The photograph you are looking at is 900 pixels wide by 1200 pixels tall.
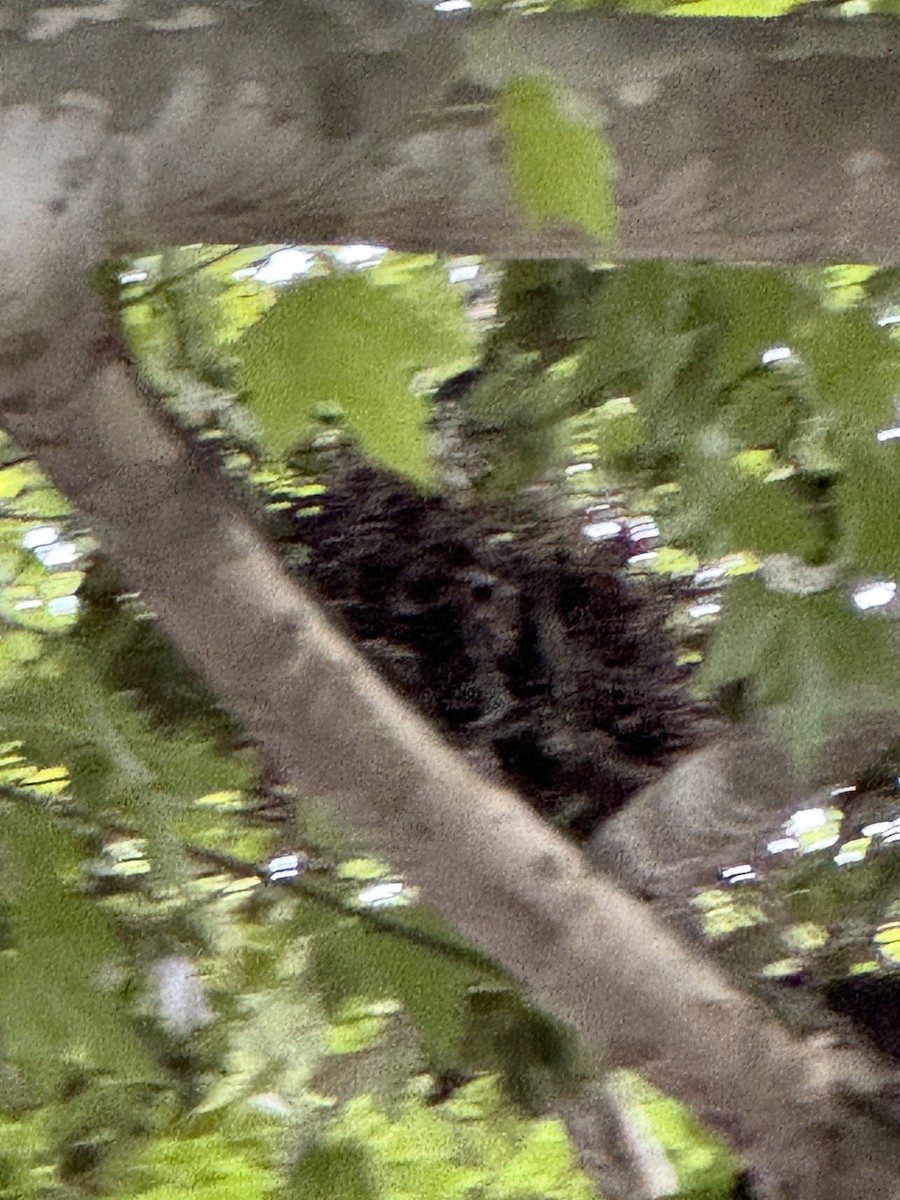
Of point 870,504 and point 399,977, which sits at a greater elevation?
point 870,504

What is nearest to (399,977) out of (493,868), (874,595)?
(493,868)

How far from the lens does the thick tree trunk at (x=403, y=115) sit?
480mm

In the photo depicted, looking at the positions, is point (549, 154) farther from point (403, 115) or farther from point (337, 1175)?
point (337, 1175)

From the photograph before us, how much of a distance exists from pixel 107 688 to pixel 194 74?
13.5 inches

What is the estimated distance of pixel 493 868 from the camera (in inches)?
27.1

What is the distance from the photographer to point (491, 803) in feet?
2.29

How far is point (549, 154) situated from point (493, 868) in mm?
392

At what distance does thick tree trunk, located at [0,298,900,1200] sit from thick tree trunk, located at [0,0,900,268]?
0.18 metres

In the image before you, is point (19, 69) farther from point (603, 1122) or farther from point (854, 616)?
point (603, 1122)

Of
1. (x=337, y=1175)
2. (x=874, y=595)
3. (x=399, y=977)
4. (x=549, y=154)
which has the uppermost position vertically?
(x=549, y=154)

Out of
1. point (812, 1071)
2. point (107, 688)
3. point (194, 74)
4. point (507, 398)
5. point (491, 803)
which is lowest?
point (812, 1071)

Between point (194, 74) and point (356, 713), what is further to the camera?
point (356, 713)

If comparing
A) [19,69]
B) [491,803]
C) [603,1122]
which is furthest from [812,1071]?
[19,69]

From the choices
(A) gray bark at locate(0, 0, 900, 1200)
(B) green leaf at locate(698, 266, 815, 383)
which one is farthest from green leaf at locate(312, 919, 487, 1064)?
(B) green leaf at locate(698, 266, 815, 383)
